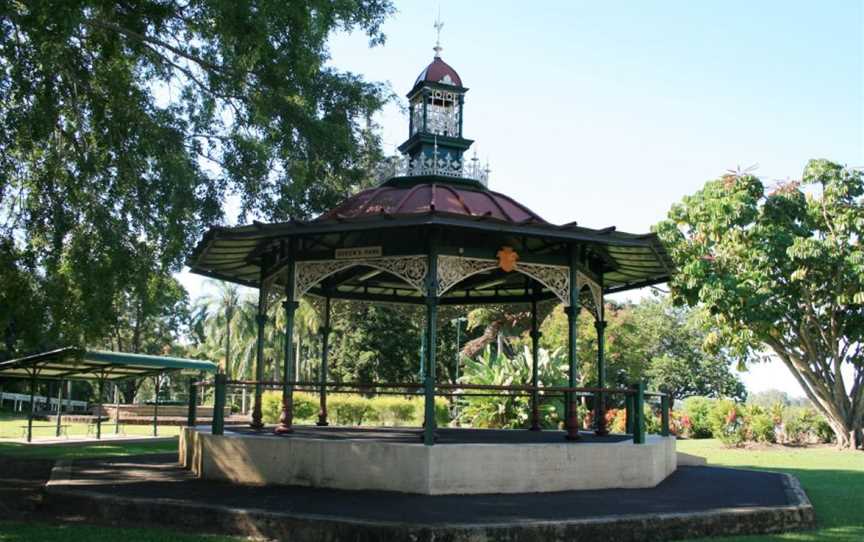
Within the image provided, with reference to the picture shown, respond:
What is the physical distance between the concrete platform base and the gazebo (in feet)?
1.70

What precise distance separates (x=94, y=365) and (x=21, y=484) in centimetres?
1013

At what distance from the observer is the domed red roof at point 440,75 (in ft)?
48.6

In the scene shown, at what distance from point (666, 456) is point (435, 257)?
225 inches

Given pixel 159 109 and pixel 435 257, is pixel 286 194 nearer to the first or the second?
pixel 159 109

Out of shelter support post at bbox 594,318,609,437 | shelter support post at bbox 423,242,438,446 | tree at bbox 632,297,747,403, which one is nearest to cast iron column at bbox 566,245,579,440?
shelter support post at bbox 594,318,609,437

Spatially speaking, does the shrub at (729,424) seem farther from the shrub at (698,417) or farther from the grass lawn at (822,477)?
the shrub at (698,417)

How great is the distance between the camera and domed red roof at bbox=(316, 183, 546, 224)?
12.6 meters

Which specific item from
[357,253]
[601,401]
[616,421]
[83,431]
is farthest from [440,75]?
[83,431]

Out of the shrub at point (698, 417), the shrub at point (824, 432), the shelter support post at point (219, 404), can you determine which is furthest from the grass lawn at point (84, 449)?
the shrub at point (824, 432)

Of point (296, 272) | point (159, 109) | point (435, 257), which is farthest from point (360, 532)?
point (159, 109)

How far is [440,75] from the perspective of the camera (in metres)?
14.9

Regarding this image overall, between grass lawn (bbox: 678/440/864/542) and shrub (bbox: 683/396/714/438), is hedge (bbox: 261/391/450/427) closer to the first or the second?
grass lawn (bbox: 678/440/864/542)

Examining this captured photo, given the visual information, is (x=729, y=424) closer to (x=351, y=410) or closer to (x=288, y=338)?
(x=351, y=410)

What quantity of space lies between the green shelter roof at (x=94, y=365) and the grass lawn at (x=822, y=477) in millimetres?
16324
